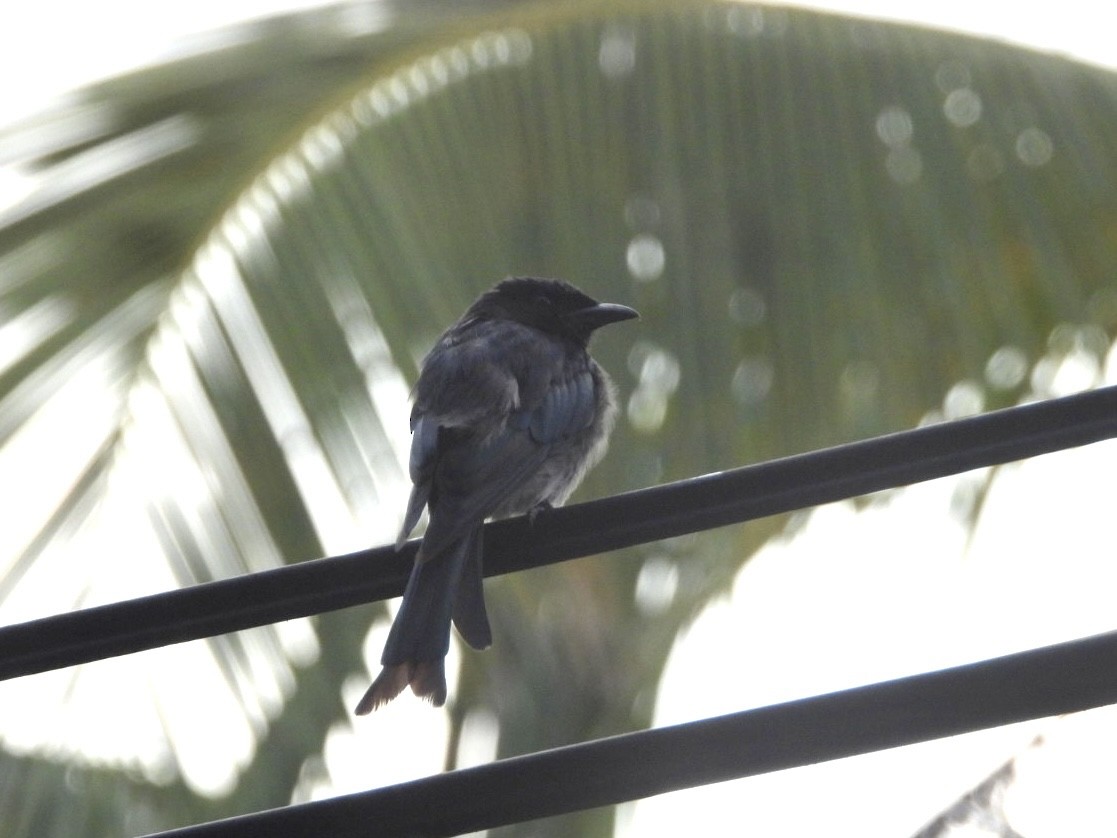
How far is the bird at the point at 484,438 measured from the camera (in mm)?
3807

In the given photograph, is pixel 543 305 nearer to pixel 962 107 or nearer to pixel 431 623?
pixel 962 107

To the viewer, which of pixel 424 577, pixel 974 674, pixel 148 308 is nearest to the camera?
pixel 974 674

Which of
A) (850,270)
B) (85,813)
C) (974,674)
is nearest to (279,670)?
(85,813)

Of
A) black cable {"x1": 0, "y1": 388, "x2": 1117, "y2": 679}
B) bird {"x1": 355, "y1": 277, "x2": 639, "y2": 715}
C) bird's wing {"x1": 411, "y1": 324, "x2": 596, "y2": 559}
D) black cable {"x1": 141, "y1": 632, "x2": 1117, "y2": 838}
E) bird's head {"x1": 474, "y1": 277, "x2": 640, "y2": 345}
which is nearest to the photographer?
black cable {"x1": 141, "y1": 632, "x2": 1117, "y2": 838}

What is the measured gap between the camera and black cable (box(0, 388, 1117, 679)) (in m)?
2.89

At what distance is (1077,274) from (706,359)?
1.11 metres

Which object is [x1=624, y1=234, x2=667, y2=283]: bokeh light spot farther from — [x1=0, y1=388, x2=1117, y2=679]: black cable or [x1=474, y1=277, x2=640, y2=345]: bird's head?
[x1=0, y1=388, x2=1117, y2=679]: black cable

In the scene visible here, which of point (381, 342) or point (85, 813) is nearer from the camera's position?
point (85, 813)

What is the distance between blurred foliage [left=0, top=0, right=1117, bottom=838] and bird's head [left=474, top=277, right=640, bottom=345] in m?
0.25

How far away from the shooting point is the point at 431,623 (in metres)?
3.79

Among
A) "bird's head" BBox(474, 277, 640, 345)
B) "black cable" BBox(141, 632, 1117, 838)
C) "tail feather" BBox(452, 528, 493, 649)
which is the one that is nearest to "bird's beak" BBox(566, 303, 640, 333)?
"bird's head" BBox(474, 277, 640, 345)

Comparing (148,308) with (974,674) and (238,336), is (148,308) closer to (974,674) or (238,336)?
(238,336)

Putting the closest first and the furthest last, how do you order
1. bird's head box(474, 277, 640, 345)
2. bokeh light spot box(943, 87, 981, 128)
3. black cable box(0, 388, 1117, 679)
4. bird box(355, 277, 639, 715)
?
black cable box(0, 388, 1117, 679), bird box(355, 277, 639, 715), bokeh light spot box(943, 87, 981, 128), bird's head box(474, 277, 640, 345)

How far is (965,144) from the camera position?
495 centimetres
